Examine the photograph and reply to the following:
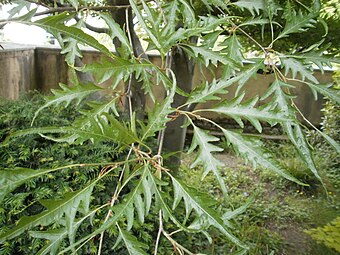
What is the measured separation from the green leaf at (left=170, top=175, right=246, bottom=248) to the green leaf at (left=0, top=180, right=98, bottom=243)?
0.16 m

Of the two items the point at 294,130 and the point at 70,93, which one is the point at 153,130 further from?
the point at 294,130

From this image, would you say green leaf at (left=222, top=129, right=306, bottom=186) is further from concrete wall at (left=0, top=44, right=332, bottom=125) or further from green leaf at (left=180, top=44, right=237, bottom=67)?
concrete wall at (left=0, top=44, right=332, bottom=125)

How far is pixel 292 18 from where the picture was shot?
886 mm

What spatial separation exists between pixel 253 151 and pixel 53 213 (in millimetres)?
361

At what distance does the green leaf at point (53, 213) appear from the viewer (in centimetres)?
54

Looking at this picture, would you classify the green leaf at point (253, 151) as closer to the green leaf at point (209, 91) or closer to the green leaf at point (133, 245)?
the green leaf at point (209, 91)

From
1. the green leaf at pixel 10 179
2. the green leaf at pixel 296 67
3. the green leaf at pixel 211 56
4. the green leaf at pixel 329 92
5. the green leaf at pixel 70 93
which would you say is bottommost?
the green leaf at pixel 10 179

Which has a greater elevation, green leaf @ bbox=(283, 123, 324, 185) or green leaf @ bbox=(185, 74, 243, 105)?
green leaf @ bbox=(185, 74, 243, 105)

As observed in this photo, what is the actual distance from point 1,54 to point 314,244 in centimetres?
287

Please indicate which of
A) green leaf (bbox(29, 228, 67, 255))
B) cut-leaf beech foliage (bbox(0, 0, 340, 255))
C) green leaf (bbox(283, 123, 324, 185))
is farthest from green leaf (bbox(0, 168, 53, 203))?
green leaf (bbox(283, 123, 324, 185))

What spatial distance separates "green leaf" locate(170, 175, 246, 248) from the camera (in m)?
0.57

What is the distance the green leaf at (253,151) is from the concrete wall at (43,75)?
8.34ft

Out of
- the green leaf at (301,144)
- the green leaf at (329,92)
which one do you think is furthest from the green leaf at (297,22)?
the green leaf at (301,144)

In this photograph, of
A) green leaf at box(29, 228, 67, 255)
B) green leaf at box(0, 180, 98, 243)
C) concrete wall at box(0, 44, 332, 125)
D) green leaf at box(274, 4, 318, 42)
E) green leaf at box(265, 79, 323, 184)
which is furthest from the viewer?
concrete wall at box(0, 44, 332, 125)
